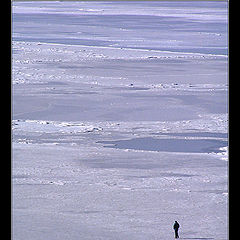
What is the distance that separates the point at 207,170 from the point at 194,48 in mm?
9945

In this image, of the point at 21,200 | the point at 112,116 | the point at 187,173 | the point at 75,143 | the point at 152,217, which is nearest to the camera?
the point at 152,217

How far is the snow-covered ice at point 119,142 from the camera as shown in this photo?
3715 mm

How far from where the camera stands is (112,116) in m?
7.46

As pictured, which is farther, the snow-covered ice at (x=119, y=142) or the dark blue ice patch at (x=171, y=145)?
the dark blue ice patch at (x=171, y=145)

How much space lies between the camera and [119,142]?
613cm

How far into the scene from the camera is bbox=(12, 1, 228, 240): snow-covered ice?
3715mm

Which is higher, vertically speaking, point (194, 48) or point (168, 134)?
point (194, 48)

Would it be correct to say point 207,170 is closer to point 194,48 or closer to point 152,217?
point 152,217

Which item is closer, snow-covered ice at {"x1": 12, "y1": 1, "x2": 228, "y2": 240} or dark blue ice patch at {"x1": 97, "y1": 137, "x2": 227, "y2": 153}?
snow-covered ice at {"x1": 12, "y1": 1, "x2": 228, "y2": 240}

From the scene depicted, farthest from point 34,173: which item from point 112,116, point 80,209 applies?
point 112,116

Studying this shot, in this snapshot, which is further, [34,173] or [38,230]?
[34,173]

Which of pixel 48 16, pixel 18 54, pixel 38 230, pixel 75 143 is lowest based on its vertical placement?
pixel 38 230

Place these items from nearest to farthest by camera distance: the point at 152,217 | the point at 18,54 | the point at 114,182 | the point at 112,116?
the point at 152,217 → the point at 114,182 → the point at 112,116 → the point at 18,54

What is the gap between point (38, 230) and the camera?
11.1ft
